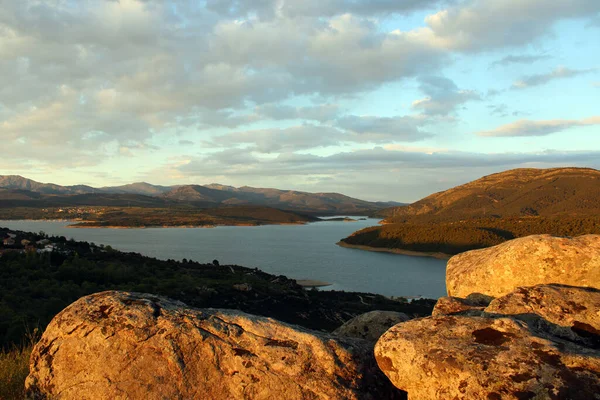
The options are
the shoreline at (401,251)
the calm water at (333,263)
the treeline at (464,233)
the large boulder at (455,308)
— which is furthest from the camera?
the shoreline at (401,251)

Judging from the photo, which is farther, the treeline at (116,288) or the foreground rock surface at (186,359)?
the treeline at (116,288)

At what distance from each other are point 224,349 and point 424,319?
2501 millimetres

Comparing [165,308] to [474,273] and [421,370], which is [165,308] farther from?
[474,273]

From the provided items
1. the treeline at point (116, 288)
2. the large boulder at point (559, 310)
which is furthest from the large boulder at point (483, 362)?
the treeline at point (116, 288)

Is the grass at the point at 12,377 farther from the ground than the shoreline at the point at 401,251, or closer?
farther from the ground

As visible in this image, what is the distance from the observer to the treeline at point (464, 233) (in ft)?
333

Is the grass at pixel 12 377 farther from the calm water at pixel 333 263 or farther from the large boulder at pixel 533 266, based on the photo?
the calm water at pixel 333 263

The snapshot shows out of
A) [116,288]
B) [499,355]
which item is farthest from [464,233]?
[499,355]

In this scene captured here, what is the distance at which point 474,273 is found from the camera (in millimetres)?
8203

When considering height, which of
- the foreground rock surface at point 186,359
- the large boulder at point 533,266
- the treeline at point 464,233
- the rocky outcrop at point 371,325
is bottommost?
the treeline at point 464,233

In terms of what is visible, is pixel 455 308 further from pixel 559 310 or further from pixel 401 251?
pixel 401 251

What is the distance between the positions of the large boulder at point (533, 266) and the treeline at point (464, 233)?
315 ft

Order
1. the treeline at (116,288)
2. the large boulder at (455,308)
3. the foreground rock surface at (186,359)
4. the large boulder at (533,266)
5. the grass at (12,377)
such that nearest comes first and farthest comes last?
the foreground rock surface at (186,359) → the grass at (12,377) → the large boulder at (455,308) → the large boulder at (533,266) → the treeline at (116,288)

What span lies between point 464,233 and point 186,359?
113504mm
